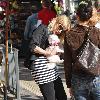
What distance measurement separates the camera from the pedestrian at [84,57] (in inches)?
161

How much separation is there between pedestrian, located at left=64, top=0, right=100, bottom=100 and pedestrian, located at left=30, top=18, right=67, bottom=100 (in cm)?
111

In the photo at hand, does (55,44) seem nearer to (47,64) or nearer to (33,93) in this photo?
(47,64)

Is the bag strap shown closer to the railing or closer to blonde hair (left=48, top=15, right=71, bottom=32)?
blonde hair (left=48, top=15, right=71, bottom=32)

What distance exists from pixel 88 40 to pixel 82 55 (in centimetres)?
15

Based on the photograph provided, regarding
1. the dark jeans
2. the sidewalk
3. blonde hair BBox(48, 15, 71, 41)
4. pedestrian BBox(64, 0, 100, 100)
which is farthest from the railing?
pedestrian BBox(64, 0, 100, 100)

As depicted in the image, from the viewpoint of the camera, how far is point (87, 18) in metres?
4.16

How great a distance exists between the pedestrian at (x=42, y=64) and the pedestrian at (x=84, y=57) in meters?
1.11

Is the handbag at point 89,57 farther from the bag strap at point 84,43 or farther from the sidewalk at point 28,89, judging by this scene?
the sidewalk at point 28,89

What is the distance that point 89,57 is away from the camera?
4.09 meters

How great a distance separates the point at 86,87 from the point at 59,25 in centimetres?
131

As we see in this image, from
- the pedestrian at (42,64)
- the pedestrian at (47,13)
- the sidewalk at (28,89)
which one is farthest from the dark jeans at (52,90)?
the sidewalk at (28,89)

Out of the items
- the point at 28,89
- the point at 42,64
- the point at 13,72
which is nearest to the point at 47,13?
the point at 42,64

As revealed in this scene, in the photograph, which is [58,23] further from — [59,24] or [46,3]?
[46,3]

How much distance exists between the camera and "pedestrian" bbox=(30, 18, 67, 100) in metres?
5.33
